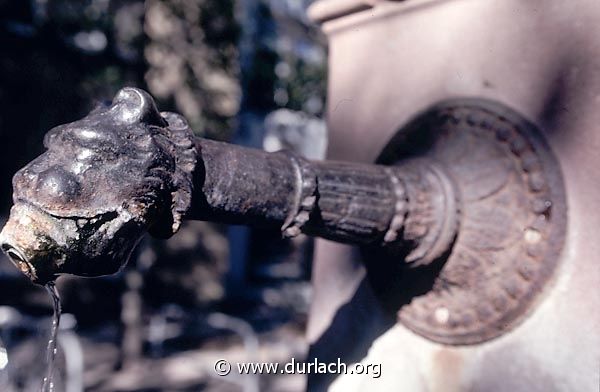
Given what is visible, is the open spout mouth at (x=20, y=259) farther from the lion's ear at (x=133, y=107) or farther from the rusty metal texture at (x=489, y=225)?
the rusty metal texture at (x=489, y=225)

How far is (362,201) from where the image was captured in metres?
1.41

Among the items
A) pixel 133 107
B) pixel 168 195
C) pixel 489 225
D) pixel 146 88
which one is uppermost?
pixel 133 107

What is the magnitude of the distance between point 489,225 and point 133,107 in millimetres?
942

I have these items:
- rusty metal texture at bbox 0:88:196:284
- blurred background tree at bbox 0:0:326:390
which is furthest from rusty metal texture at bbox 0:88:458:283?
blurred background tree at bbox 0:0:326:390

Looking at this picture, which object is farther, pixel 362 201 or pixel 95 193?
pixel 362 201

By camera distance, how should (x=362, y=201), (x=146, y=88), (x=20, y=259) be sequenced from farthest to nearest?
(x=146, y=88) < (x=362, y=201) < (x=20, y=259)

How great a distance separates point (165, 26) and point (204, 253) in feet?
12.0

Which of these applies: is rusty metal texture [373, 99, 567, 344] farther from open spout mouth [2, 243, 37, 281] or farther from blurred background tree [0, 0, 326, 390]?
blurred background tree [0, 0, 326, 390]

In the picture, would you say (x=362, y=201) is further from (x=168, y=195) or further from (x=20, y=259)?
(x=20, y=259)

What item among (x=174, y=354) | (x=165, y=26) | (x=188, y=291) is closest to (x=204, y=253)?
(x=188, y=291)

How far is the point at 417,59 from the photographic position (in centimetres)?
178

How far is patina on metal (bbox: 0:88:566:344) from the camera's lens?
3.29 ft

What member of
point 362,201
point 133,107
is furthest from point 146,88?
point 133,107

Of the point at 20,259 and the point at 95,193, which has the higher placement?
the point at 95,193
